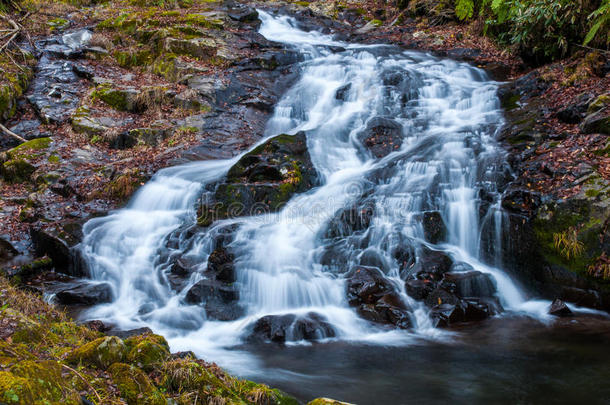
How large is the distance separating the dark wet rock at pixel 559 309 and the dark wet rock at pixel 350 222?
3.50 metres

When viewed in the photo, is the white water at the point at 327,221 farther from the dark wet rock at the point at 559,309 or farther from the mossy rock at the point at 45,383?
the mossy rock at the point at 45,383

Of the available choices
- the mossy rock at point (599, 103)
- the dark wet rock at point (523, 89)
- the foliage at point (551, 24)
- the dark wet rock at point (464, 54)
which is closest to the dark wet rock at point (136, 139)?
the dark wet rock at point (523, 89)

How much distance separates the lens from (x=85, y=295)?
7.16 m

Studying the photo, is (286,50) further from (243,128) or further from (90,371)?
(90,371)

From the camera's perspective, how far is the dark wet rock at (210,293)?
7125 millimetres

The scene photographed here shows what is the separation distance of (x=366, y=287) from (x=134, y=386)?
4745 mm

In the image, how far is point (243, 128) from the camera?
12.7 metres

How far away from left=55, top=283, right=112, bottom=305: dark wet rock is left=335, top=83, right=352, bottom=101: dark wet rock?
939 centimetres

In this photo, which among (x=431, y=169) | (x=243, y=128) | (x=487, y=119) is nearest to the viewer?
(x=431, y=169)

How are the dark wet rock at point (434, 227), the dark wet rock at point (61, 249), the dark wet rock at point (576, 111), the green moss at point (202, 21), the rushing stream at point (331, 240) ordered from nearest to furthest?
1. the rushing stream at point (331, 240)
2. the dark wet rock at point (61, 249)
3. the dark wet rock at point (434, 227)
4. the dark wet rock at point (576, 111)
5. the green moss at point (202, 21)

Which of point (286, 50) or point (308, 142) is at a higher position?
point (286, 50)

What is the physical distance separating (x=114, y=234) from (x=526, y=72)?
12.8m

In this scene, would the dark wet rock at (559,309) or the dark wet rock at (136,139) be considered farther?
the dark wet rock at (136,139)

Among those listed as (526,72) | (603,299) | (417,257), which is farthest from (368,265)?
(526,72)
